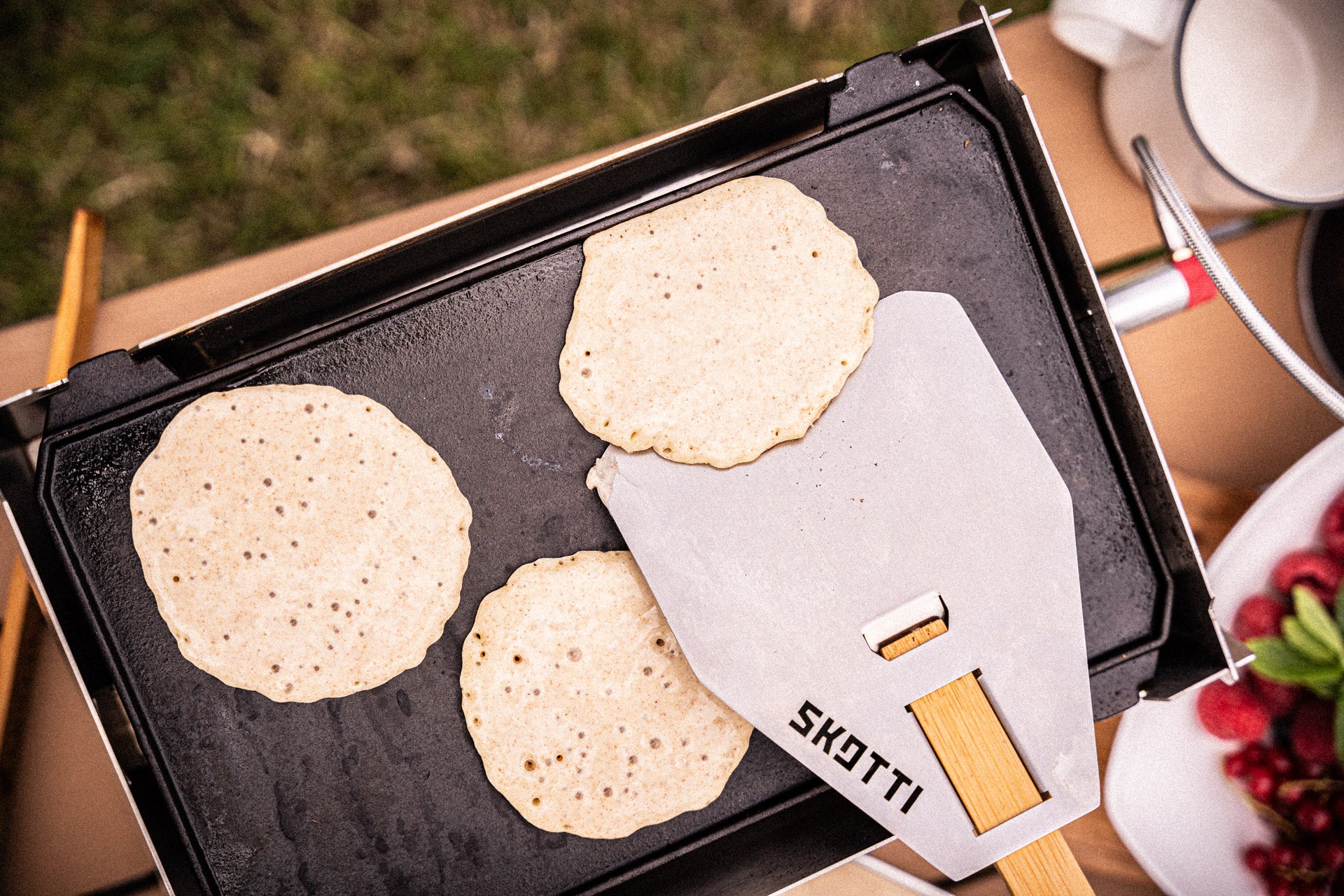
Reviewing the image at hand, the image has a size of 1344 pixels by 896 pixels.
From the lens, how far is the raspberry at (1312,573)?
3.13 feet

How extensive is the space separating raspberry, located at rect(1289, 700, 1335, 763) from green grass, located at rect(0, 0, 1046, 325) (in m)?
1.28

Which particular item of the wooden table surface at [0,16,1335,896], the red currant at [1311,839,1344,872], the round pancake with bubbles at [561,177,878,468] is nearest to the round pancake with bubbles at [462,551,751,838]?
the round pancake with bubbles at [561,177,878,468]

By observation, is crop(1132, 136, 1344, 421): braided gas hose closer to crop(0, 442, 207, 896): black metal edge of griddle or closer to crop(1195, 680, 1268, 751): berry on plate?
crop(1195, 680, 1268, 751): berry on plate

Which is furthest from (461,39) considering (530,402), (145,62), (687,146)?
(530,402)

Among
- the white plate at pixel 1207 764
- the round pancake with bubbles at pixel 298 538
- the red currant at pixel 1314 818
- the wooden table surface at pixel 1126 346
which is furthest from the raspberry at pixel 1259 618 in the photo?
the round pancake with bubbles at pixel 298 538

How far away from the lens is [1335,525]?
3.15 feet

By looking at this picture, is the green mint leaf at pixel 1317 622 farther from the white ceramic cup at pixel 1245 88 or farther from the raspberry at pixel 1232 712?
the white ceramic cup at pixel 1245 88

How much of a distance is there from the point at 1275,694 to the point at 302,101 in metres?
1.83

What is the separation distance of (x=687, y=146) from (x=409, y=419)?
431 millimetres

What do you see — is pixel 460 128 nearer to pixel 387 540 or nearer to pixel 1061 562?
pixel 387 540

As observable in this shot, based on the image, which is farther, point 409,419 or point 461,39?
point 461,39

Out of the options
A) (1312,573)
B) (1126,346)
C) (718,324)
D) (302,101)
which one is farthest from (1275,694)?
(302,101)

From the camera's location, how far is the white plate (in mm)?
955

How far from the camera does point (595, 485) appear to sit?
866 mm
